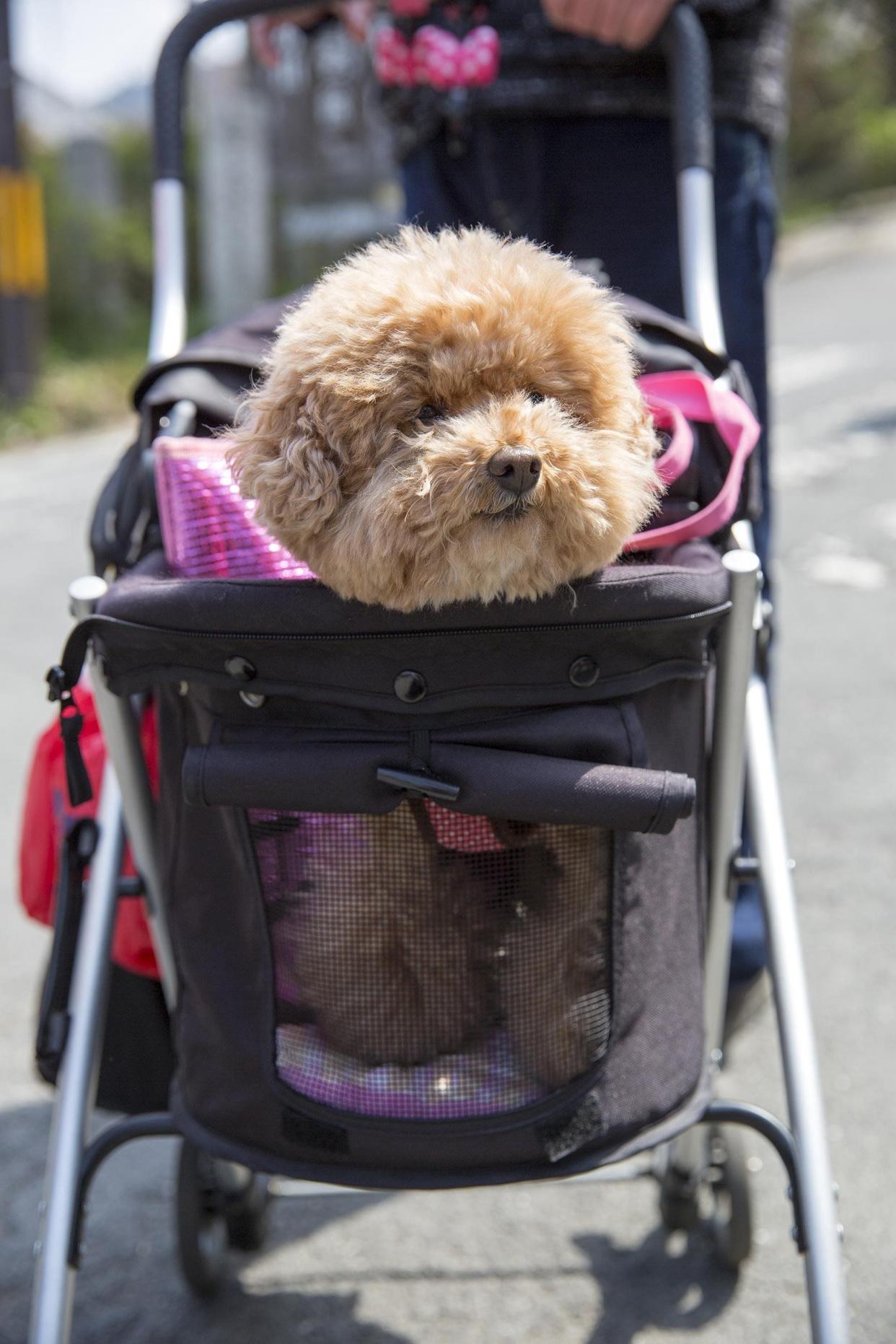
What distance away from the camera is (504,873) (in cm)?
138

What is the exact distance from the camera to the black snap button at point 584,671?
1310mm

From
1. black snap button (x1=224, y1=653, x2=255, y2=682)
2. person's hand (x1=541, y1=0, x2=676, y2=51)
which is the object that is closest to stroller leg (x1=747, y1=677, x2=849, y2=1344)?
black snap button (x1=224, y1=653, x2=255, y2=682)

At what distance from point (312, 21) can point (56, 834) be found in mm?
1691

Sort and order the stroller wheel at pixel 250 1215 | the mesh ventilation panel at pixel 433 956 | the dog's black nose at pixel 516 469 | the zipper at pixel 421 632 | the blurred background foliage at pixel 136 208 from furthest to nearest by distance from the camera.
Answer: the blurred background foliage at pixel 136 208
the stroller wheel at pixel 250 1215
the mesh ventilation panel at pixel 433 956
the zipper at pixel 421 632
the dog's black nose at pixel 516 469

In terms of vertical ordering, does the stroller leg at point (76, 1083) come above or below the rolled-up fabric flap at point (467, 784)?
below

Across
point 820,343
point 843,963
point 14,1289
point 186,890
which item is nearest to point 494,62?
point 186,890

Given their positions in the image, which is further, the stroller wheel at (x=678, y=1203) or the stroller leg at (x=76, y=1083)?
the stroller wheel at (x=678, y=1203)

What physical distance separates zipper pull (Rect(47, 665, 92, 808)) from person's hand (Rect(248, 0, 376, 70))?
57.6 inches

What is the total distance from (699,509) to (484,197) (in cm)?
90

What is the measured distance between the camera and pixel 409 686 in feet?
4.22

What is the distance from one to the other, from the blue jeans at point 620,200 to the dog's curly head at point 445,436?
2.96ft

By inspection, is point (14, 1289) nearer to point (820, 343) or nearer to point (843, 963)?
point (843, 963)

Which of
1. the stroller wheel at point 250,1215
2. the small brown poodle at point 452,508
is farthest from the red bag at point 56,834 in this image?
the small brown poodle at point 452,508

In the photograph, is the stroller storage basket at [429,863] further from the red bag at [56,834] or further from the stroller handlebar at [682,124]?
the stroller handlebar at [682,124]
